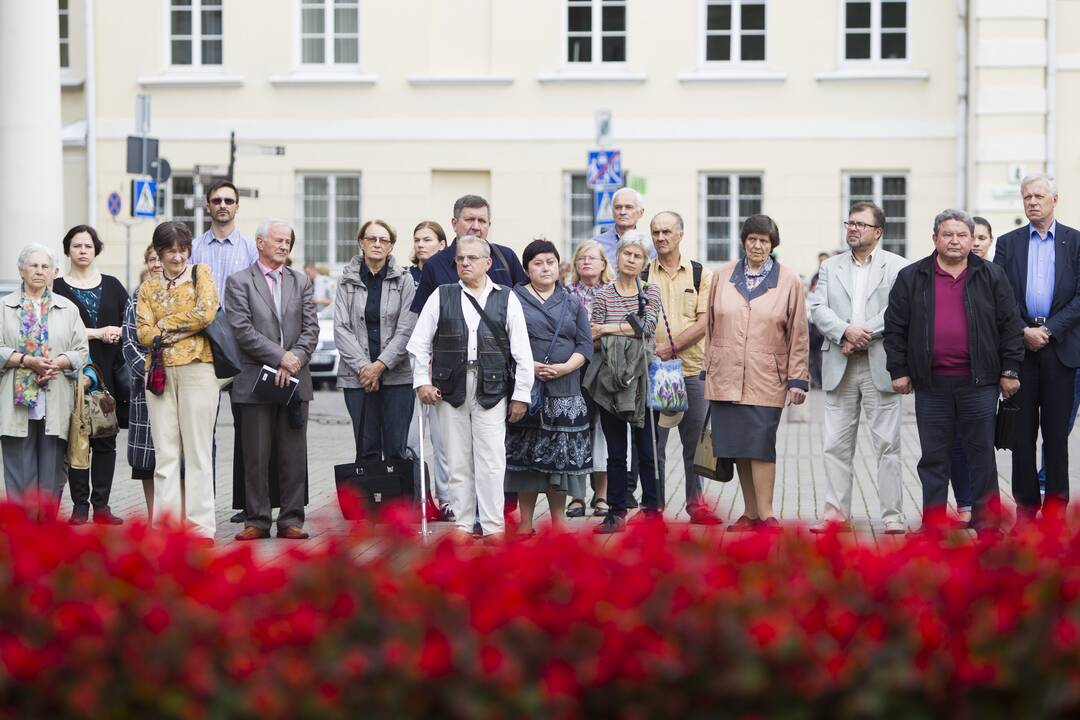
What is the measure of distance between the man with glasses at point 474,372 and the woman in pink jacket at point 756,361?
4.08 feet

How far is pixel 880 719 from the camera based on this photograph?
3812 millimetres

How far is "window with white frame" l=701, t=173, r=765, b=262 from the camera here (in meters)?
29.3

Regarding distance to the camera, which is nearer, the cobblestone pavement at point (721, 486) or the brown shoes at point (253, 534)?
the brown shoes at point (253, 534)

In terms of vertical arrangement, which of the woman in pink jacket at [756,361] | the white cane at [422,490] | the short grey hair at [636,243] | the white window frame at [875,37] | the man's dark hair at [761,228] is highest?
the white window frame at [875,37]

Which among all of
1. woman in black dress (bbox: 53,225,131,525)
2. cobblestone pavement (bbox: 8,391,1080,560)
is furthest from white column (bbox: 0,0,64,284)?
woman in black dress (bbox: 53,225,131,525)

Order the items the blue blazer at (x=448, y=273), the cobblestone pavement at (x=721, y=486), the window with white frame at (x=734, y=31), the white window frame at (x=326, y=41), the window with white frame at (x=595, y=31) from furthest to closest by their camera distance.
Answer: the white window frame at (x=326, y=41) → the window with white frame at (x=595, y=31) → the window with white frame at (x=734, y=31) → the cobblestone pavement at (x=721, y=486) → the blue blazer at (x=448, y=273)

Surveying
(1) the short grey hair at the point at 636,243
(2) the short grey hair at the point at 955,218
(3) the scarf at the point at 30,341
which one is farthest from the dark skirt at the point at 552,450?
(3) the scarf at the point at 30,341

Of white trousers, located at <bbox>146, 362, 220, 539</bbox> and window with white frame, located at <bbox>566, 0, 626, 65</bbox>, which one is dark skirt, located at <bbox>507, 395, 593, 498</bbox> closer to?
white trousers, located at <bbox>146, 362, 220, 539</bbox>

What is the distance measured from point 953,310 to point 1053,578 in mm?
6001

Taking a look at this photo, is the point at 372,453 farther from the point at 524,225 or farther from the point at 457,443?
the point at 524,225

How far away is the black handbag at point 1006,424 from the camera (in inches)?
397

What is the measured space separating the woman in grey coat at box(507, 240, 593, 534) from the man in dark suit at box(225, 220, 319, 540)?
1.29 m

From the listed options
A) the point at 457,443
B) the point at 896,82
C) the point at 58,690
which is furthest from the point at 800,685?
the point at 896,82

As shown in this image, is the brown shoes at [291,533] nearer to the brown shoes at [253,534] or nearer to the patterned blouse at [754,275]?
the brown shoes at [253,534]
